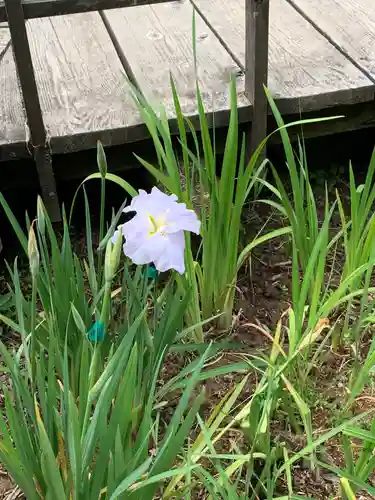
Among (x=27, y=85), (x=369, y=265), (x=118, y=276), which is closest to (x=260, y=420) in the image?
(x=369, y=265)

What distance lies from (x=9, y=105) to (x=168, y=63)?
523 mm

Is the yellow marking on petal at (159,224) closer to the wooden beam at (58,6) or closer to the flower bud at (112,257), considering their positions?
the flower bud at (112,257)

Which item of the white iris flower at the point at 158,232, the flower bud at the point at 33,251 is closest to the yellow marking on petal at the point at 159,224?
the white iris flower at the point at 158,232

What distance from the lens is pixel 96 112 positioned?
1.93m

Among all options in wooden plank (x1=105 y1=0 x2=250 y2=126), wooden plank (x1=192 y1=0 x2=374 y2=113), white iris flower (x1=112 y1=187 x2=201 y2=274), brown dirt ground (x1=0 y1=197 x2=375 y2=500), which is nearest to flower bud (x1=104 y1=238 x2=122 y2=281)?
white iris flower (x1=112 y1=187 x2=201 y2=274)

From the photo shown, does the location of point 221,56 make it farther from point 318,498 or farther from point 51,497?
point 51,497

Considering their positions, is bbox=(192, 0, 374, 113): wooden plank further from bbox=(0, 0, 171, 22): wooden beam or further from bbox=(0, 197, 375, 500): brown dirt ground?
A: bbox=(0, 0, 171, 22): wooden beam

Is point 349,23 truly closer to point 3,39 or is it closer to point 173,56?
point 173,56

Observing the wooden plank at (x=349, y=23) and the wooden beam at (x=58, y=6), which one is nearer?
the wooden beam at (x=58, y=6)

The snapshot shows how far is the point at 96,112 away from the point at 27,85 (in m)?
0.26

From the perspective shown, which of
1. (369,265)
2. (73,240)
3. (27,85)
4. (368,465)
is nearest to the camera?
(368,465)

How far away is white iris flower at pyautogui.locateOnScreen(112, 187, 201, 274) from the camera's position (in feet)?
3.29

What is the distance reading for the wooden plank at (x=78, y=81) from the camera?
6.11ft

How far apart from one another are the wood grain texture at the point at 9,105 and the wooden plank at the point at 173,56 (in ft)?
1.17
